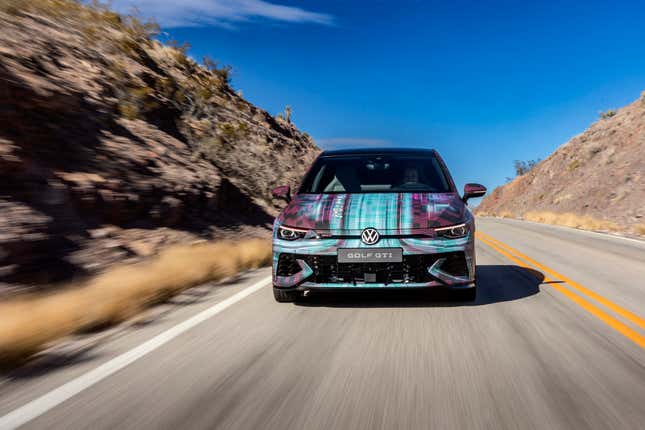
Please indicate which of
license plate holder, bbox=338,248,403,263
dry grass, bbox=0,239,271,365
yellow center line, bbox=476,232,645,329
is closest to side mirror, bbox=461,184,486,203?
yellow center line, bbox=476,232,645,329

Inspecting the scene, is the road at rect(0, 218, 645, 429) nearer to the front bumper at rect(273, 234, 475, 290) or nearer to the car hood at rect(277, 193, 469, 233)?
the front bumper at rect(273, 234, 475, 290)

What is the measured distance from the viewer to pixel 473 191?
6.26 meters

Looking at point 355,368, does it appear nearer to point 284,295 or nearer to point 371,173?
point 284,295

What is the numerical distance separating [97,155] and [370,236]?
7419 millimetres

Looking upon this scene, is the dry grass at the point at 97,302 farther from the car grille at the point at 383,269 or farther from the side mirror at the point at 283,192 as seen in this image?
the car grille at the point at 383,269

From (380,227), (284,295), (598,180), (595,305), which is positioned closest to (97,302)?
(284,295)

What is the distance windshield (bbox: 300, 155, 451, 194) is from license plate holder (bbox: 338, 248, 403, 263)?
1530 millimetres

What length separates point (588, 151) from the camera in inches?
1667

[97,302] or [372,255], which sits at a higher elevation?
[372,255]

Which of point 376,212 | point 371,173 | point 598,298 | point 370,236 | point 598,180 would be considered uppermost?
point 598,180

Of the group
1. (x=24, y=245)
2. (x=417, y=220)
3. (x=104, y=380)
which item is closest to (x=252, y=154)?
(x=24, y=245)

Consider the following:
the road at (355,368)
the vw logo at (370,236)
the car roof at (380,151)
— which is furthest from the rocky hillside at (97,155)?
the vw logo at (370,236)

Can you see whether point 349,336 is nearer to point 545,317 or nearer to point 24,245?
point 545,317

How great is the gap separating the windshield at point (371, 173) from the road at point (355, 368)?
4.47 ft
